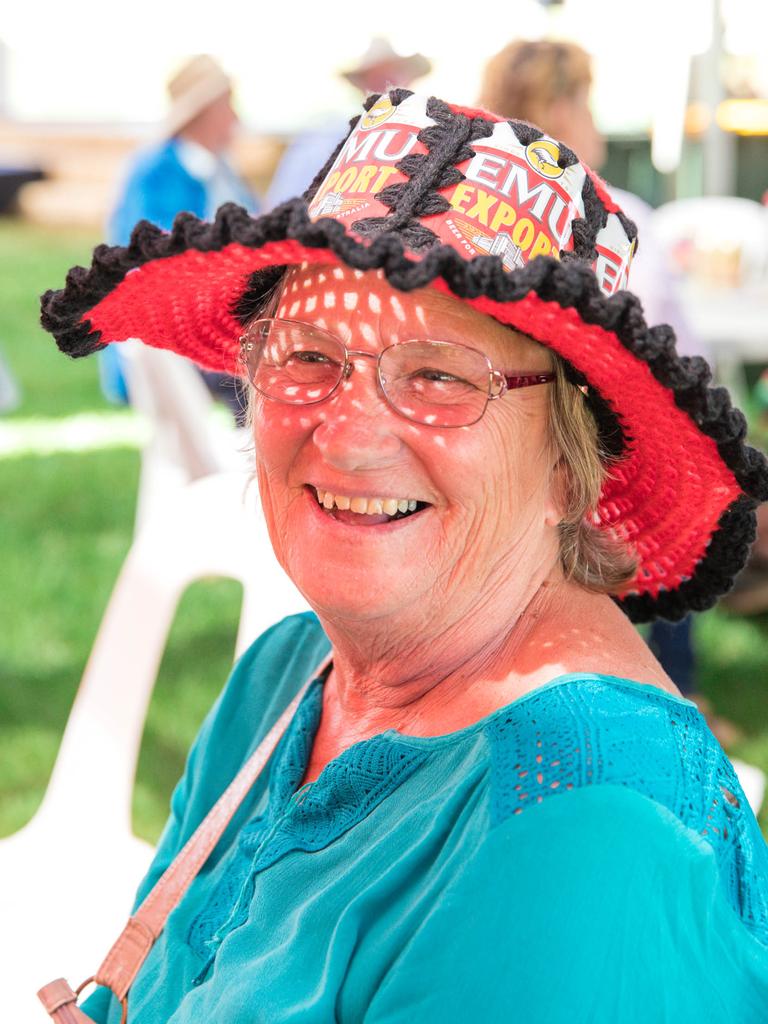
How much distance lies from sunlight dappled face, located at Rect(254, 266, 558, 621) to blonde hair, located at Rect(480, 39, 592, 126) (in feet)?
9.45

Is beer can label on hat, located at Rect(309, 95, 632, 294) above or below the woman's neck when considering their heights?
above

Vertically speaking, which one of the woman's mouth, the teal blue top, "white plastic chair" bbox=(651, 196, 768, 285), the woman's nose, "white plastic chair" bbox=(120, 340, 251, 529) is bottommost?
"white plastic chair" bbox=(651, 196, 768, 285)

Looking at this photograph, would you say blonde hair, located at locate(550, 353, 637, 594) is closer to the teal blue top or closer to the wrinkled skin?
the wrinkled skin

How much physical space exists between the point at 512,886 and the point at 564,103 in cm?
352

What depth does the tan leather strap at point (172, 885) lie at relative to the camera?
1.79 metres

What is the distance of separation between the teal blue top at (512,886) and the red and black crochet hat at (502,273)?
1.15 feet

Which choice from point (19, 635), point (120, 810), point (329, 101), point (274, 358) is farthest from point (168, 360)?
point (329, 101)

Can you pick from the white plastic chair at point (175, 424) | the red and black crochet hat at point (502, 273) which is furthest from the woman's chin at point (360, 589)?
the white plastic chair at point (175, 424)

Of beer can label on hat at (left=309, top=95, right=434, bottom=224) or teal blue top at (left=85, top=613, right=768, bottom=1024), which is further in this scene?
beer can label on hat at (left=309, top=95, right=434, bottom=224)

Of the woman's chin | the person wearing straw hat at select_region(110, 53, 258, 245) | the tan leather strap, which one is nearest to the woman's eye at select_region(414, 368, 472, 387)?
the woman's chin

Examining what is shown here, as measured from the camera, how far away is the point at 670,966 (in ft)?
4.11

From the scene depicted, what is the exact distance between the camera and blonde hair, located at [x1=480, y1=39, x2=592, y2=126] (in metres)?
4.21

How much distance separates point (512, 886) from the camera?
4.16ft

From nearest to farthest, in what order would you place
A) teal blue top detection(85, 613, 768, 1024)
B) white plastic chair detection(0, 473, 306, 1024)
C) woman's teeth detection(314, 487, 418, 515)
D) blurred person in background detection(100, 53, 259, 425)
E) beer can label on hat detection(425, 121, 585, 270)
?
1. teal blue top detection(85, 613, 768, 1024)
2. beer can label on hat detection(425, 121, 585, 270)
3. woman's teeth detection(314, 487, 418, 515)
4. white plastic chair detection(0, 473, 306, 1024)
5. blurred person in background detection(100, 53, 259, 425)
